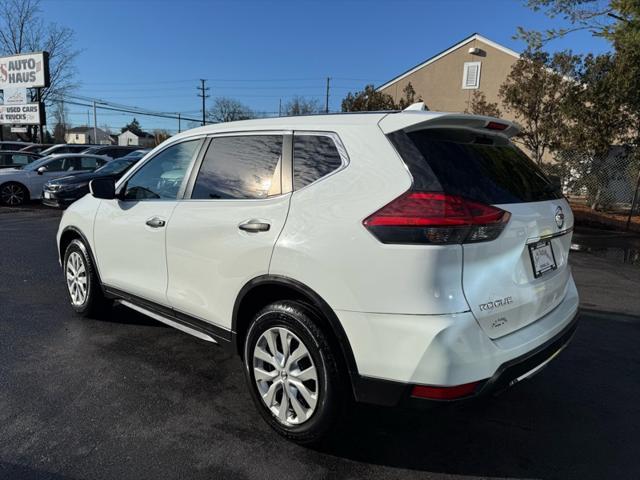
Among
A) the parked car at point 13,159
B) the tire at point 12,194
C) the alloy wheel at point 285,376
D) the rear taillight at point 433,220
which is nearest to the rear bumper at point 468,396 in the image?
the alloy wheel at point 285,376

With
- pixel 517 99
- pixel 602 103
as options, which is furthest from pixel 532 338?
pixel 517 99

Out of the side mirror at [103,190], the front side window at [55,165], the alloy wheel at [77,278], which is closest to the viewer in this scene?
the side mirror at [103,190]

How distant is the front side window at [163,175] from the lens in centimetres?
345

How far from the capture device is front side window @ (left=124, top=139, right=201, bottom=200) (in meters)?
3.45

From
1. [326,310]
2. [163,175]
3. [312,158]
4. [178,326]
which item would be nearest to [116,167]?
[163,175]

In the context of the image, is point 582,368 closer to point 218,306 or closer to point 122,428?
point 218,306

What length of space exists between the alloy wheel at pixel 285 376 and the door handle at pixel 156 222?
122 centimetres

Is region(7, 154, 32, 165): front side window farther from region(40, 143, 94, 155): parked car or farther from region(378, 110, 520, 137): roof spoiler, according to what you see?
region(378, 110, 520, 137): roof spoiler

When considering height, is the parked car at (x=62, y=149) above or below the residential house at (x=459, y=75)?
below

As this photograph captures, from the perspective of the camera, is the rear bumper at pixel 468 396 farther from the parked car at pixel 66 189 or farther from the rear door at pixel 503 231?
the parked car at pixel 66 189

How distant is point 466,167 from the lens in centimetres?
233

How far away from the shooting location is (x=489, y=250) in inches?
86.0

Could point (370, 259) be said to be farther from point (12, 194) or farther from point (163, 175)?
point (12, 194)

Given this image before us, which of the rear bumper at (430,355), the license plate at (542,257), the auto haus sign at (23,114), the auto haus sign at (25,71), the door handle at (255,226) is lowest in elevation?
the rear bumper at (430,355)
